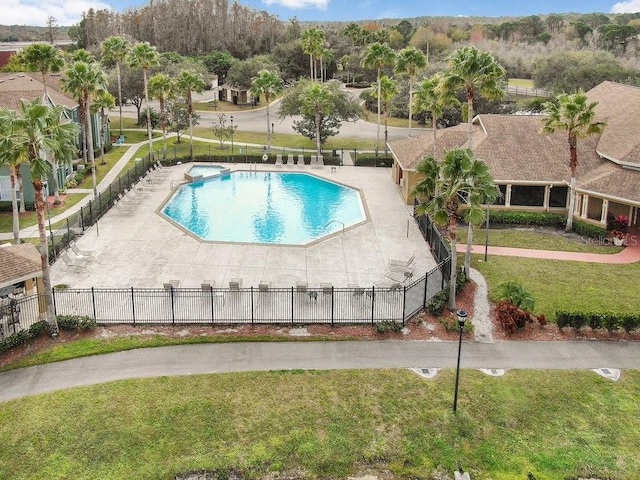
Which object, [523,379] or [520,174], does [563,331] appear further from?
[520,174]

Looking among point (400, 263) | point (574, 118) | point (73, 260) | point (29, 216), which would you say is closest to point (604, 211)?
point (574, 118)

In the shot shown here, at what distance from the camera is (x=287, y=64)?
115 metres

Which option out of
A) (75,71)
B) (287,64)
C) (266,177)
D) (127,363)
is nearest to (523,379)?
(127,363)

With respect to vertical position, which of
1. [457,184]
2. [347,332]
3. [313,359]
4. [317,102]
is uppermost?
→ [317,102]

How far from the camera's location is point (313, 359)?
78.3 ft

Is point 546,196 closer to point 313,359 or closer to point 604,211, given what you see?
point 604,211

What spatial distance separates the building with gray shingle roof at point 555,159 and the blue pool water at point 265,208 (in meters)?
5.94

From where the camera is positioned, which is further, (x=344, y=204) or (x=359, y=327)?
(x=344, y=204)

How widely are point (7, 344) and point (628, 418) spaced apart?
23340mm

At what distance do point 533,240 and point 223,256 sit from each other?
19589 mm

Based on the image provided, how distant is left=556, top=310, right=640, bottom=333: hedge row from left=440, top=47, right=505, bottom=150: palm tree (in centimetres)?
902

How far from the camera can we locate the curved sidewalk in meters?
35.0

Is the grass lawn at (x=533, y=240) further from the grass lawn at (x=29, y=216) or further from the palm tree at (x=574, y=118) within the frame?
the grass lawn at (x=29, y=216)

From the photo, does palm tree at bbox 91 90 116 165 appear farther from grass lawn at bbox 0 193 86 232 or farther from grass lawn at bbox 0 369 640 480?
grass lawn at bbox 0 369 640 480
